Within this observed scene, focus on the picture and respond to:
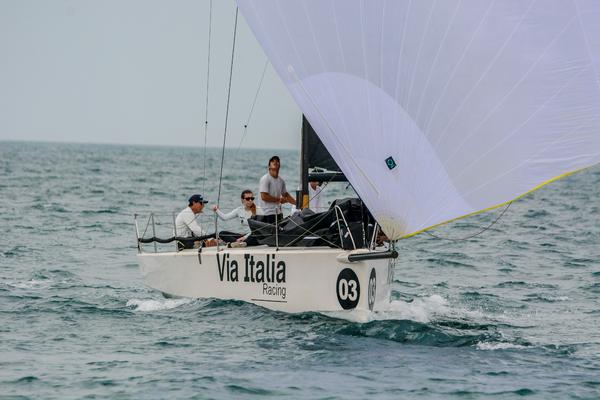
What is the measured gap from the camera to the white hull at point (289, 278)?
10.8 meters

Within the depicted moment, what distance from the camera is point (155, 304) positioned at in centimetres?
1270

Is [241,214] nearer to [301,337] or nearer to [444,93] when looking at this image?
[301,337]

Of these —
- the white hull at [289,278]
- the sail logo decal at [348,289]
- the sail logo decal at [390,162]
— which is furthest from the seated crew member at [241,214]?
the sail logo decal at [390,162]

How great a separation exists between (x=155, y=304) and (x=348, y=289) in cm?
313

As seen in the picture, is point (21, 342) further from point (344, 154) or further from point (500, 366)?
point (500, 366)

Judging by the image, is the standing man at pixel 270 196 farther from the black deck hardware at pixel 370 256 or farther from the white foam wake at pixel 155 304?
the black deck hardware at pixel 370 256

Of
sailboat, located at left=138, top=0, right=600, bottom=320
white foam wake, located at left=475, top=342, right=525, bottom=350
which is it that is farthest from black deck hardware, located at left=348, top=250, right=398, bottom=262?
white foam wake, located at left=475, top=342, right=525, bottom=350

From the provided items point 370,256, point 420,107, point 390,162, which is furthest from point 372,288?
point 420,107

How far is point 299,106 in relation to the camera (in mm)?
10766

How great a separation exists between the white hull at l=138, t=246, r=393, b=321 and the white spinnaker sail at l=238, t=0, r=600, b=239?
31.2 inches

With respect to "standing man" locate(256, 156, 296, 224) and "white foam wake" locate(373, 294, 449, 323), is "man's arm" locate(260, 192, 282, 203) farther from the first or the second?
"white foam wake" locate(373, 294, 449, 323)

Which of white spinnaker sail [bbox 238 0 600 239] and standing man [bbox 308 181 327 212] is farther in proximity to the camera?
standing man [bbox 308 181 327 212]

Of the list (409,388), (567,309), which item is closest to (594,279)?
(567,309)

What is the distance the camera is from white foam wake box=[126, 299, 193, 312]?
12406 mm
